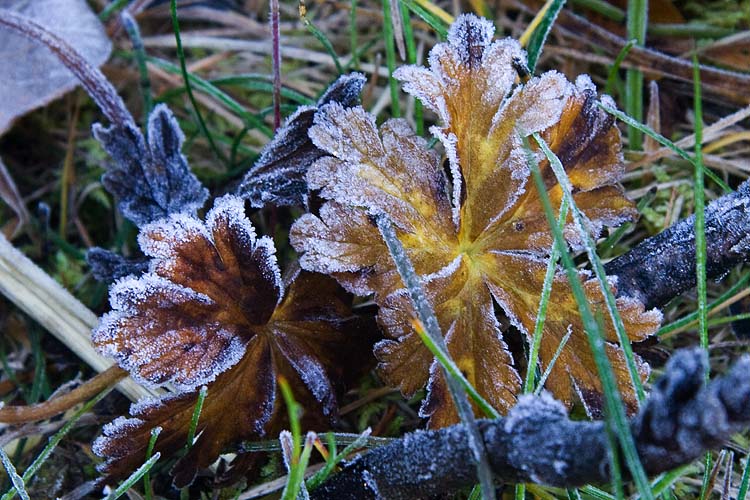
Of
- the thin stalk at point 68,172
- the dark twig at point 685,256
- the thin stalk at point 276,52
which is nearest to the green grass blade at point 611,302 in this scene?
the dark twig at point 685,256

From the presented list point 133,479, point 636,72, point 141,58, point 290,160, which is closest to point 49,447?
point 133,479

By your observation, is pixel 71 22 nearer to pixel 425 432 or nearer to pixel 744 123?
pixel 425 432

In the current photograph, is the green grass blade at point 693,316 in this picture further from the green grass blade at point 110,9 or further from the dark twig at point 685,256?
the green grass blade at point 110,9

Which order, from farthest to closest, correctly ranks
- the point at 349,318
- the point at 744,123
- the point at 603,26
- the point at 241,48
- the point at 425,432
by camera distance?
the point at 241,48 < the point at 603,26 < the point at 744,123 < the point at 349,318 < the point at 425,432

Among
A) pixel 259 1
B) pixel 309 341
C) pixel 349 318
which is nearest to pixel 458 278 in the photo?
pixel 349 318

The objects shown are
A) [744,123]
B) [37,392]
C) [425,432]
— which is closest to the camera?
[425,432]

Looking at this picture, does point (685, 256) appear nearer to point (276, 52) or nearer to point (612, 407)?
point (612, 407)
